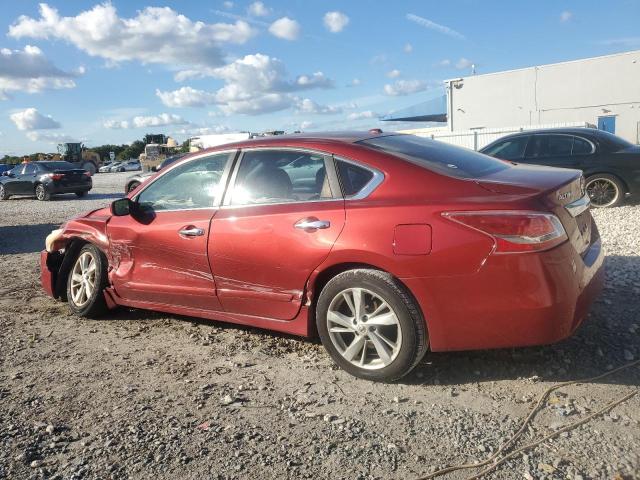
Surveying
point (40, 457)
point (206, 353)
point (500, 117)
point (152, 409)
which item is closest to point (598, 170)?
point (206, 353)

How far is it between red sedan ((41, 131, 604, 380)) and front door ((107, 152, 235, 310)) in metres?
0.01

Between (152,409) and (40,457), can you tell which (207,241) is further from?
(40,457)

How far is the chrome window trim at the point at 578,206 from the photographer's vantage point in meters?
3.24

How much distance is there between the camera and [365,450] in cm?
268

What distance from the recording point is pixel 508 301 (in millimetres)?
2979

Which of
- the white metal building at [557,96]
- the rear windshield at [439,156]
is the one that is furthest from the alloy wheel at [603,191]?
the white metal building at [557,96]

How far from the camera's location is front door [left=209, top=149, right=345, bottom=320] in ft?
11.5

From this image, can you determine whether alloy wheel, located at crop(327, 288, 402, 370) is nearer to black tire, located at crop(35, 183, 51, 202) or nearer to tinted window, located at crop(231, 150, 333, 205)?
tinted window, located at crop(231, 150, 333, 205)

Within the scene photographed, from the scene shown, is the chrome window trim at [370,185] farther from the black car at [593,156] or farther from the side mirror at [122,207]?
the black car at [593,156]

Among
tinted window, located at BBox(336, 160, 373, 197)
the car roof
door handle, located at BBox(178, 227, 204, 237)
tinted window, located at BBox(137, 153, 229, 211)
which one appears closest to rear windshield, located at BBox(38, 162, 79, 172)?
tinted window, located at BBox(137, 153, 229, 211)

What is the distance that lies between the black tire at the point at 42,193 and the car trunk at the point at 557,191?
20.6 metres

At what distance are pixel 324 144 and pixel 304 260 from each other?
2.64 feet

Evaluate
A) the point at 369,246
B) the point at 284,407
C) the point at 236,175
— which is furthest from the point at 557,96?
the point at 284,407

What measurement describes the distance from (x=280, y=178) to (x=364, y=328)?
1231 millimetres
